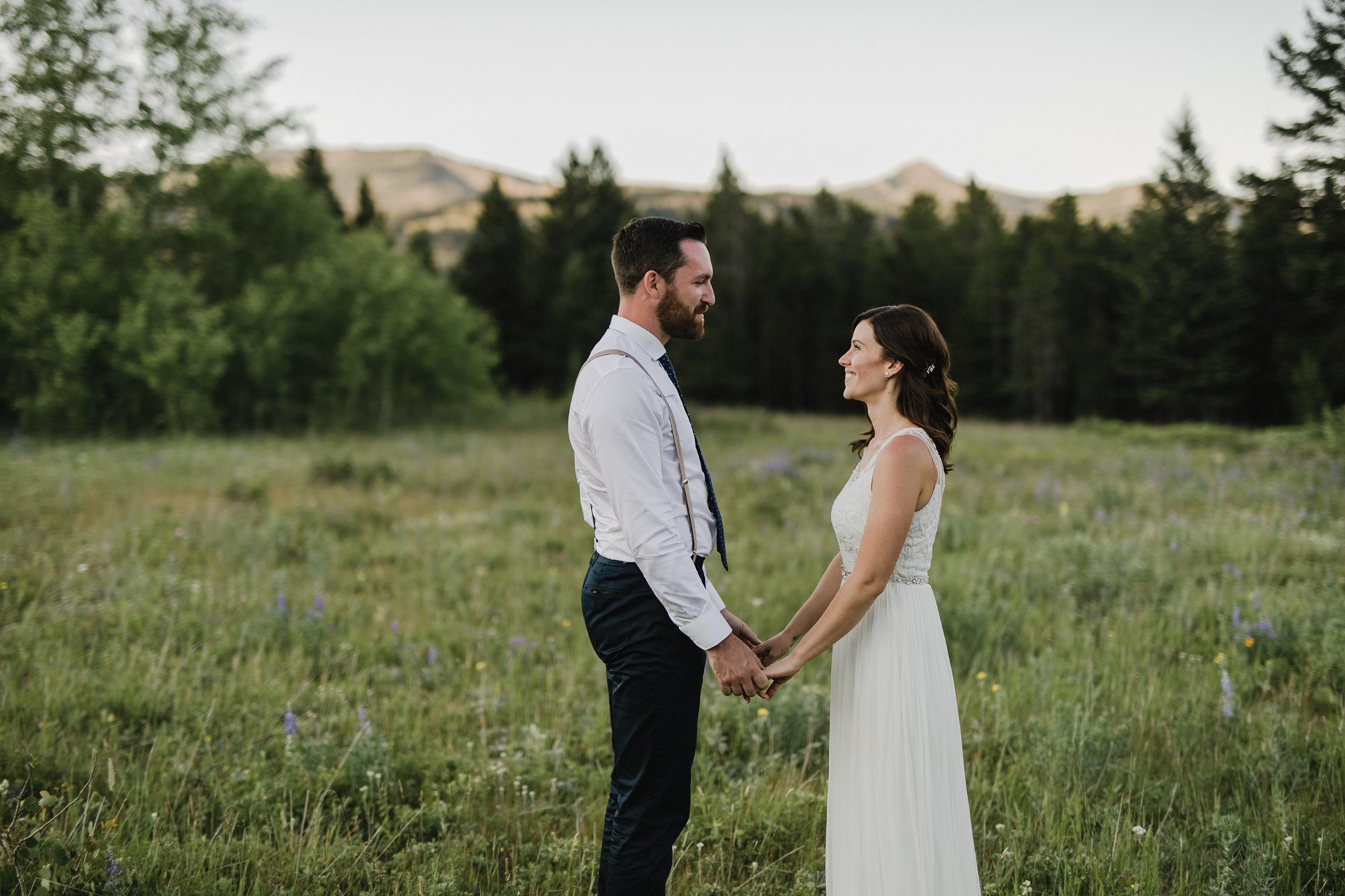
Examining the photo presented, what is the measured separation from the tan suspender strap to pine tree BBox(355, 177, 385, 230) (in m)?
49.7

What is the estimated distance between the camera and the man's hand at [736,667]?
226cm

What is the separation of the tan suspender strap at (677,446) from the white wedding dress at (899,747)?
0.47 metres

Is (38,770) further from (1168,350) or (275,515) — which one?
(1168,350)

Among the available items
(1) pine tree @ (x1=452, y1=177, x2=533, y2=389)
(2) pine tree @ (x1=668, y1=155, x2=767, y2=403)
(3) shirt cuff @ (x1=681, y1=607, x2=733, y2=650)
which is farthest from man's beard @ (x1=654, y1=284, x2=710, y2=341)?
(2) pine tree @ (x1=668, y1=155, x2=767, y2=403)

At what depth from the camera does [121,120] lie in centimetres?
1700

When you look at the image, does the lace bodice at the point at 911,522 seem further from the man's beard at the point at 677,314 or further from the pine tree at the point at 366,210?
the pine tree at the point at 366,210

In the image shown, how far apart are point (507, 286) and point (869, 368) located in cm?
4295

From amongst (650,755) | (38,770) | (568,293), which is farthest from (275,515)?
(568,293)

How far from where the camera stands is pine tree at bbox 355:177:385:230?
46.8 meters

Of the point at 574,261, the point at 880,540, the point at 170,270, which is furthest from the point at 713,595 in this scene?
the point at 574,261

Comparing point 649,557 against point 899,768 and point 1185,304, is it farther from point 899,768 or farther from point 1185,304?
point 1185,304

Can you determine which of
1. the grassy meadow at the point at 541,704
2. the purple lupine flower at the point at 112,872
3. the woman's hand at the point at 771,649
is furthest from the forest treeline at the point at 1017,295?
the purple lupine flower at the point at 112,872

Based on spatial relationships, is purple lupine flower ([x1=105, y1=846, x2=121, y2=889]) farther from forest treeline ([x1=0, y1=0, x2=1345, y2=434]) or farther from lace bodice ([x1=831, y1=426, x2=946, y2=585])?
forest treeline ([x1=0, y1=0, x2=1345, y2=434])

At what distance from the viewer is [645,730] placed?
2.30m
